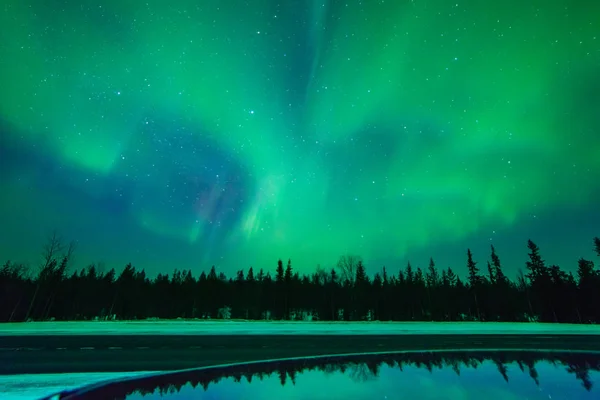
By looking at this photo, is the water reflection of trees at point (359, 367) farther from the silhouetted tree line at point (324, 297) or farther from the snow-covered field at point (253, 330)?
the silhouetted tree line at point (324, 297)

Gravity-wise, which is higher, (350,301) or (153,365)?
(350,301)

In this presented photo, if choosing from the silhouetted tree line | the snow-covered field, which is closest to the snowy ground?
the snow-covered field

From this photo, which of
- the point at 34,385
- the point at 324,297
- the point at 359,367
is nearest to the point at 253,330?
the point at 34,385

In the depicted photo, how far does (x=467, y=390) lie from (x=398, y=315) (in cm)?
8217

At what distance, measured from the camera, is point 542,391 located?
358cm

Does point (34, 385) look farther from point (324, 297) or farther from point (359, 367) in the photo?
point (324, 297)

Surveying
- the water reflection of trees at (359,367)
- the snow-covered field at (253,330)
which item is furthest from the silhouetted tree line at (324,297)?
the water reflection of trees at (359,367)

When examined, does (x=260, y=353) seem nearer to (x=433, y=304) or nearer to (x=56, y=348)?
(x=56, y=348)

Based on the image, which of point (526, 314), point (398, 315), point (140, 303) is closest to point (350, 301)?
point (398, 315)

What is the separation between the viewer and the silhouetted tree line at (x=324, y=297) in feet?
194

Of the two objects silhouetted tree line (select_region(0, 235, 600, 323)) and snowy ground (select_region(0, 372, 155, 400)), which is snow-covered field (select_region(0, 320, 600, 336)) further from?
silhouetted tree line (select_region(0, 235, 600, 323))

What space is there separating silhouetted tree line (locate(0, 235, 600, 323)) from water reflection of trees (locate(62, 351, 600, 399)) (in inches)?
2525

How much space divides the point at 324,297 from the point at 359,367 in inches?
2964

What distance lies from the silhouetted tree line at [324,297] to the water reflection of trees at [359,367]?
2525 inches
